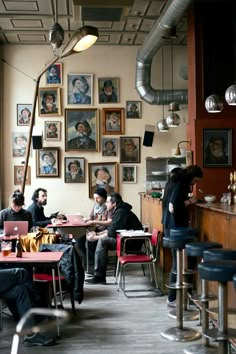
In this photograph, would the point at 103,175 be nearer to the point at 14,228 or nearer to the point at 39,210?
the point at 39,210

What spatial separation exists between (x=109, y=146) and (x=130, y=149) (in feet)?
1.42

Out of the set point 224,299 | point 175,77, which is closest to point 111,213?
point 175,77

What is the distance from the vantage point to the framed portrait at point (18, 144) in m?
10.1

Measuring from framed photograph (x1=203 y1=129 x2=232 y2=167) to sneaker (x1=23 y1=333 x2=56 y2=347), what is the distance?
14.0ft

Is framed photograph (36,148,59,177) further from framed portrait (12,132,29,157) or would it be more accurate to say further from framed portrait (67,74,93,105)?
framed portrait (67,74,93,105)

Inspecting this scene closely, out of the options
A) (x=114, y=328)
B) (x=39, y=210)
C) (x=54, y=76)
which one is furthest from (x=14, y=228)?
(x=54, y=76)

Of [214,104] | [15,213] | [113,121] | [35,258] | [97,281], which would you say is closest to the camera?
[35,258]

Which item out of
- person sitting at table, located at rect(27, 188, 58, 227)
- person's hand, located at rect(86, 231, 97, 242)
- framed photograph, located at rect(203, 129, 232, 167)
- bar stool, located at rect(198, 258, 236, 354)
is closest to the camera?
bar stool, located at rect(198, 258, 236, 354)

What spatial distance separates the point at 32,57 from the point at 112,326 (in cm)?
649

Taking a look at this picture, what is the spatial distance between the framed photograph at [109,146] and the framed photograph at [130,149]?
0.12 m

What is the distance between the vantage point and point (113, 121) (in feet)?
33.4

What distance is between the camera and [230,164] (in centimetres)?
803

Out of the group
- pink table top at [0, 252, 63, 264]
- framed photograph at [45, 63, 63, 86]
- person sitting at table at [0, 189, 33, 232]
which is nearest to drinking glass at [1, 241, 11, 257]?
pink table top at [0, 252, 63, 264]

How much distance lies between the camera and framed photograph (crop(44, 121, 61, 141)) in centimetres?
1012
